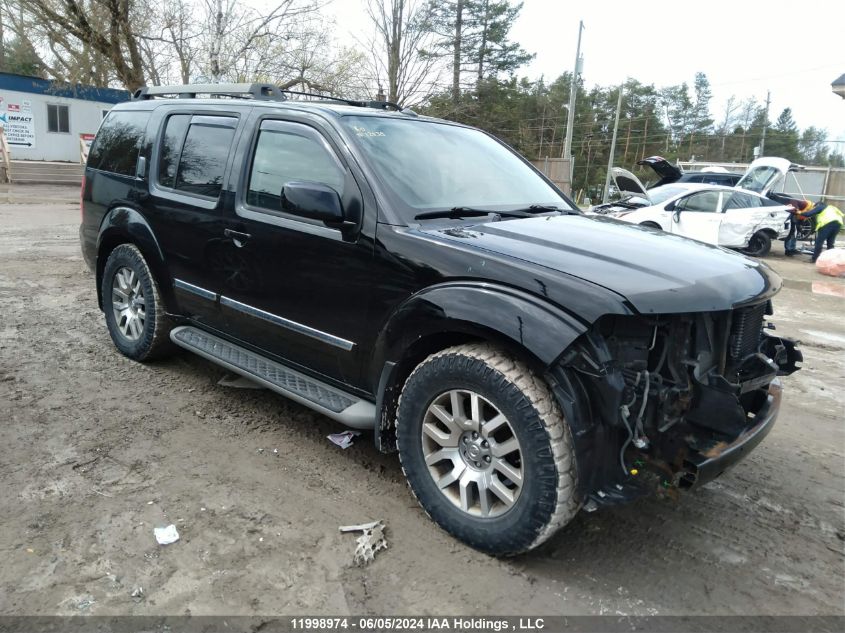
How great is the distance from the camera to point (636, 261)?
2.74m

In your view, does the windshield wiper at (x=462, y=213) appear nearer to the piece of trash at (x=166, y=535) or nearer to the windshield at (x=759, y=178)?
the piece of trash at (x=166, y=535)

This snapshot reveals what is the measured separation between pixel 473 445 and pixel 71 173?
29.3 meters

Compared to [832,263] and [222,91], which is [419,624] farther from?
[832,263]

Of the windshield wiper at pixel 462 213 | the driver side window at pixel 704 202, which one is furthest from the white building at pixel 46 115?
the windshield wiper at pixel 462 213

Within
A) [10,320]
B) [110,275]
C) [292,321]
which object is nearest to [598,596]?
[292,321]

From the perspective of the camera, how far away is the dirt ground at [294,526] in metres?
2.54

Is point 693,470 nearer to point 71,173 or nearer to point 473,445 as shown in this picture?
point 473,445

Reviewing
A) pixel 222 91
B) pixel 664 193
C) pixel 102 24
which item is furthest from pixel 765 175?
pixel 102 24

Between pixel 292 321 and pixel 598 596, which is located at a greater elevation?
pixel 292 321

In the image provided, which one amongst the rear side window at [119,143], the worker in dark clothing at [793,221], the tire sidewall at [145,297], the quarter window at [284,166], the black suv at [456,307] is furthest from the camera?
the worker in dark clothing at [793,221]

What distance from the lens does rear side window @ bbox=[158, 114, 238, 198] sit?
13.2 ft

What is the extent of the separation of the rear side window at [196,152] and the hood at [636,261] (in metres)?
1.74

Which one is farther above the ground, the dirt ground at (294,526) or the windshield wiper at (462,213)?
the windshield wiper at (462,213)

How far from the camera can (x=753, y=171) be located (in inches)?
645
